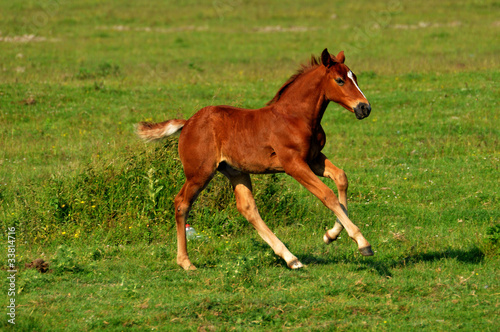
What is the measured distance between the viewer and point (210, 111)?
25.6ft

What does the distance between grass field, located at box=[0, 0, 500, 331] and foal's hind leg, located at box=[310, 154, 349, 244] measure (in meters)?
0.49

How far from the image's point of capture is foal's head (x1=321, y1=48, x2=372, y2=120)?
677cm

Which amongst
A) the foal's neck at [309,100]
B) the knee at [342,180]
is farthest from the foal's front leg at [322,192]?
the foal's neck at [309,100]

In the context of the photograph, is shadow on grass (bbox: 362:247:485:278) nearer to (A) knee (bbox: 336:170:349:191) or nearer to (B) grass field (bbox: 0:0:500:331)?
(B) grass field (bbox: 0:0:500:331)

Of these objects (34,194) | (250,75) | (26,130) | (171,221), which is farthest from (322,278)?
(250,75)

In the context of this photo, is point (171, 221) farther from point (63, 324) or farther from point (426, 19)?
point (426, 19)

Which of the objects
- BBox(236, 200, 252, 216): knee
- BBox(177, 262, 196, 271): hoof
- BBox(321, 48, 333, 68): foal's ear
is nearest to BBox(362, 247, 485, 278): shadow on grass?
BBox(236, 200, 252, 216): knee

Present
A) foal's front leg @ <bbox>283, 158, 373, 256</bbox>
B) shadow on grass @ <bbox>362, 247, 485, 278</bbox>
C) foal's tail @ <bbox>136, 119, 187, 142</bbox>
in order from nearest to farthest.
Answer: foal's front leg @ <bbox>283, 158, 373, 256</bbox> < shadow on grass @ <bbox>362, 247, 485, 278</bbox> < foal's tail @ <bbox>136, 119, 187, 142</bbox>

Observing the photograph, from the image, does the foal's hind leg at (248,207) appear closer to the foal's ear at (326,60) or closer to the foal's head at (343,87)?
the foal's head at (343,87)

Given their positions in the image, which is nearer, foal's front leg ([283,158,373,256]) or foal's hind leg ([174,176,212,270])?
foal's front leg ([283,158,373,256])

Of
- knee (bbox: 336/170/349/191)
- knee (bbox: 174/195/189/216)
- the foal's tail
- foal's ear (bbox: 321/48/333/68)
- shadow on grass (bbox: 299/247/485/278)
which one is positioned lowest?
shadow on grass (bbox: 299/247/485/278)

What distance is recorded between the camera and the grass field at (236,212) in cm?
621

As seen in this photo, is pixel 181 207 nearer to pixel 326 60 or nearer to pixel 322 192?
pixel 322 192

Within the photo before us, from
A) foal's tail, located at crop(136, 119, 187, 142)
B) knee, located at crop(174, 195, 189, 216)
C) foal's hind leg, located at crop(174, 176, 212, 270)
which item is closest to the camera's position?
foal's hind leg, located at crop(174, 176, 212, 270)
